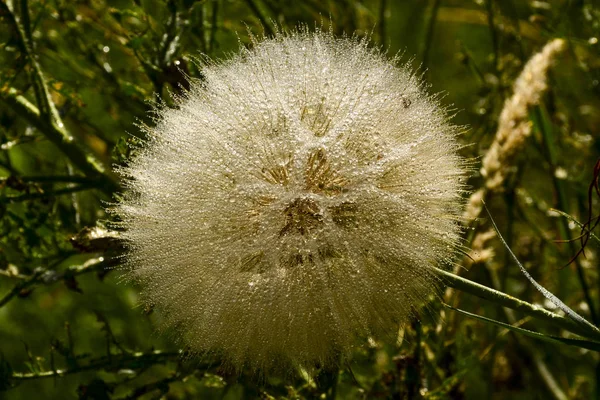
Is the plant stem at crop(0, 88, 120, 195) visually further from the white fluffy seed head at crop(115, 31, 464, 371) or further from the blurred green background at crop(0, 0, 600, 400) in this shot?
the white fluffy seed head at crop(115, 31, 464, 371)

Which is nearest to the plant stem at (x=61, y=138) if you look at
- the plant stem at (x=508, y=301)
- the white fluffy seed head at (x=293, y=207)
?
the white fluffy seed head at (x=293, y=207)

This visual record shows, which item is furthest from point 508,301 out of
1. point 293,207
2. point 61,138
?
point 61,138

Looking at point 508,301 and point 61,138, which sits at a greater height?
point 61,138

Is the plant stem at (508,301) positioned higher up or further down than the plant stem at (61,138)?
further down

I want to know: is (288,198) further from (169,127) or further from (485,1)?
(485,1)

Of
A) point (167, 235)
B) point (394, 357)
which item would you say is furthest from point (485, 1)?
point (167, 235)

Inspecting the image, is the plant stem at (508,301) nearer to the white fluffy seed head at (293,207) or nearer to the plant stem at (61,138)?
the white fluffy seed head at (293,207)

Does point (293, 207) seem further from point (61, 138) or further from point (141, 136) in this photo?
point (141, 136)
